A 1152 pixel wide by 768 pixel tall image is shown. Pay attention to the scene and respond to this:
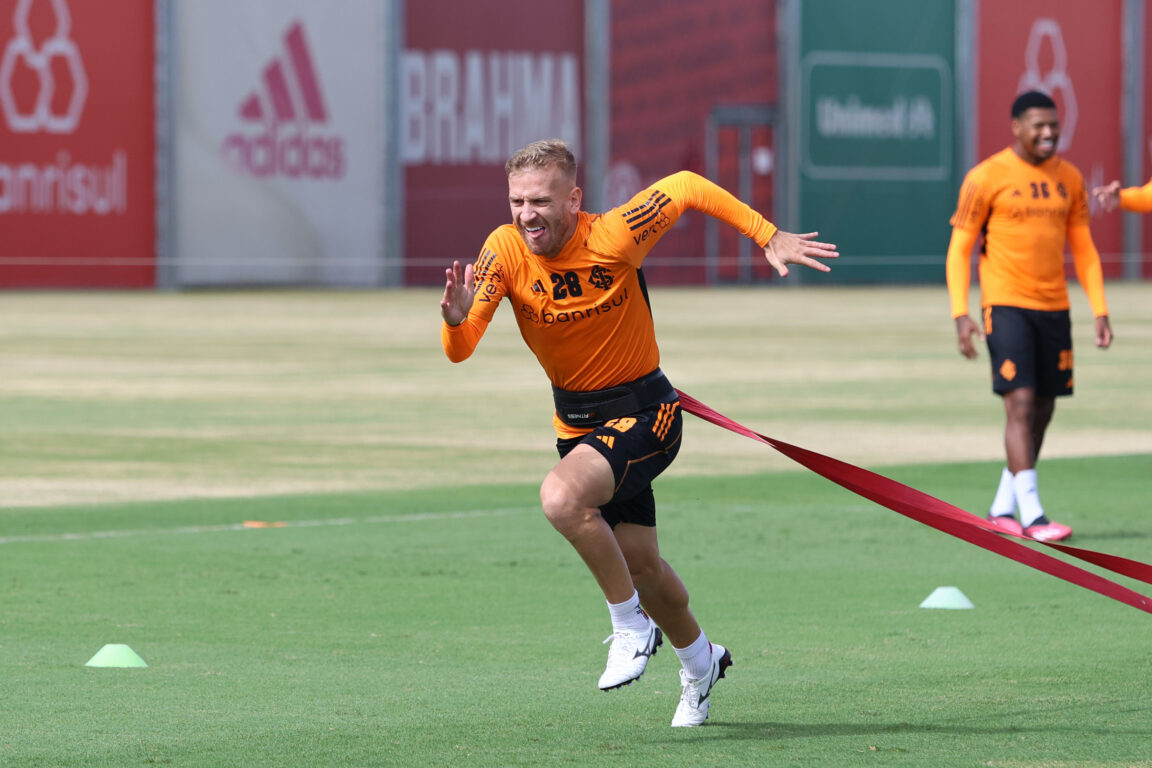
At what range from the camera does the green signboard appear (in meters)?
46.2

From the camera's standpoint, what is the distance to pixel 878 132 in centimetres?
4725

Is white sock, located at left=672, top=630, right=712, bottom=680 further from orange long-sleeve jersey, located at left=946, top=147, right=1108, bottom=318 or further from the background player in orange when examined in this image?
the background player in orange

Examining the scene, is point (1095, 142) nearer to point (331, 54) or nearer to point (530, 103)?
point (530, 103)

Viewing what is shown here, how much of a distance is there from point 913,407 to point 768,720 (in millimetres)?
13147

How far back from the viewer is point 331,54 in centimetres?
4044

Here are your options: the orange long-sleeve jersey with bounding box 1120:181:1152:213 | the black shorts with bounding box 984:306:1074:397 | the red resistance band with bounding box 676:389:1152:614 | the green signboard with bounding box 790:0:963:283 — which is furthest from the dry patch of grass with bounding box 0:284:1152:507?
the green signboard with bounding box 790:0:963:283

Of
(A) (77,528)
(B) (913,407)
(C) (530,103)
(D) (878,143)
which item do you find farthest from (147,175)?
(A) (77,528)

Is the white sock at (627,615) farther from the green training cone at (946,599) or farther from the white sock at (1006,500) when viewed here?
the white sock at (1006,500)

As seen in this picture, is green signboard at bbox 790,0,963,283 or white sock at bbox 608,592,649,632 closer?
white sock at bbox 608,592,649,632

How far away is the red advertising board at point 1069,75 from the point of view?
48.8 meters

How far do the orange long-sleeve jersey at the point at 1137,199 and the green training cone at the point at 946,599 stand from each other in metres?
3.13

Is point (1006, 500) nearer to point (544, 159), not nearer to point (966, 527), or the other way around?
point (966, 527)

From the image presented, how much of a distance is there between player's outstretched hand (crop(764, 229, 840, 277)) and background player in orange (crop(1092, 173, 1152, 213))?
15.6ft

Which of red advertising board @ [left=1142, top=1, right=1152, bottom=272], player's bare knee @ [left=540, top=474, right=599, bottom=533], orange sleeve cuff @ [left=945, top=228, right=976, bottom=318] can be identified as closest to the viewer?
player's bare knee @ [left=540, top=474, right=599, bottom=533]
